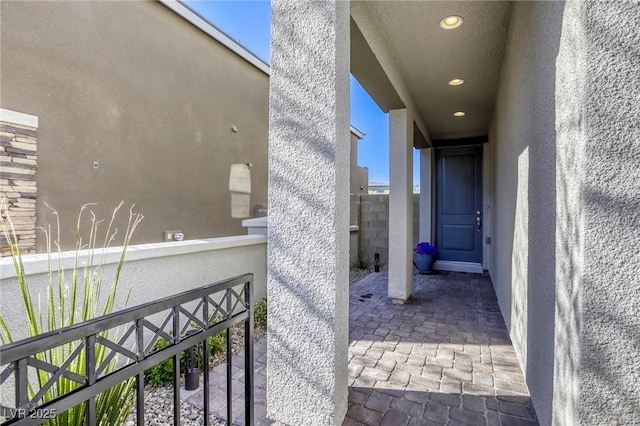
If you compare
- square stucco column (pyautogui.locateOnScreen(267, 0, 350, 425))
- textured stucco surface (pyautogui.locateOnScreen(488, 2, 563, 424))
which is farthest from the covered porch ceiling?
square stucco column (pyautogui.locateOnScreen(267, 0, 350, 425))

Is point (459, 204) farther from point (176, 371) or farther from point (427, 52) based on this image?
point (176, 371)

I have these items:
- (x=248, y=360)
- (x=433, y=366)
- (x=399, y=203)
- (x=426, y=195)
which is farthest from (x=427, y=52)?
(x=426, y=195)

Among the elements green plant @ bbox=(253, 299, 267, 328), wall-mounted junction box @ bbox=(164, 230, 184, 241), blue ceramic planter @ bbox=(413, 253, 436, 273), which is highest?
wall-mounted junction box @ bbox=(164, 230, 184, 241)

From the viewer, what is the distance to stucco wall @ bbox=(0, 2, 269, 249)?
4.12m

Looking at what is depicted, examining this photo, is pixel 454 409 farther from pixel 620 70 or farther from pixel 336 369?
pixel 620 70

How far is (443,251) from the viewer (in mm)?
6773

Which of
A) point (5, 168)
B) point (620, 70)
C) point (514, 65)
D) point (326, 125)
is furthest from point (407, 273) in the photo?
point (5, 168)

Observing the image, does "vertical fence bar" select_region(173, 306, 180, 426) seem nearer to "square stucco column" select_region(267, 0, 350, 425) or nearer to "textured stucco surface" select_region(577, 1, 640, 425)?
"square stucco column" select_region(267, 0, 350, 425)

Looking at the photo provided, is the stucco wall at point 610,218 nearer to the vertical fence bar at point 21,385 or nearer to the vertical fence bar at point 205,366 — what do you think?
the vertical fence bar at point 205,366

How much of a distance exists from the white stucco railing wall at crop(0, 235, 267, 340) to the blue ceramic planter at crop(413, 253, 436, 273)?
3.36 meters

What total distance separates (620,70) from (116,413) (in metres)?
2.44

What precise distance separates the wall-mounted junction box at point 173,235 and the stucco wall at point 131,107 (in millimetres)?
108

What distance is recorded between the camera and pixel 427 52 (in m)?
3.41

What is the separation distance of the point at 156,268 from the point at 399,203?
309 centimetres
